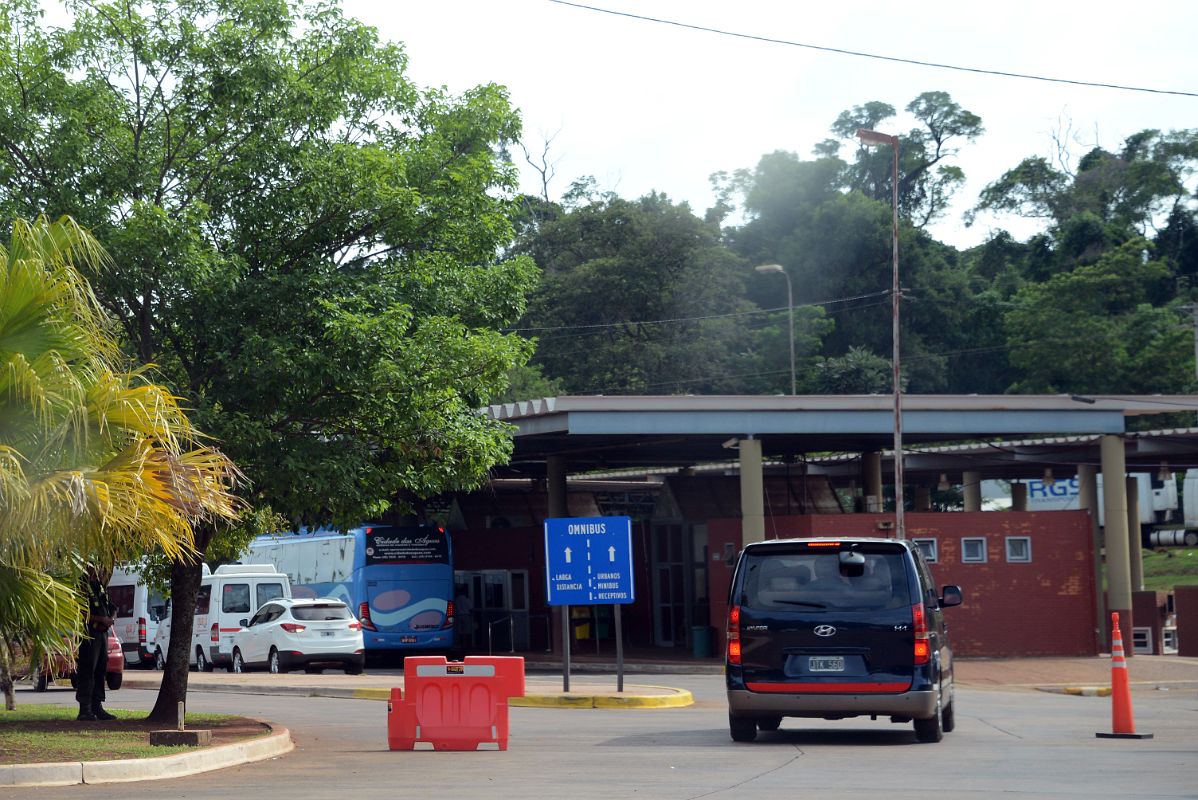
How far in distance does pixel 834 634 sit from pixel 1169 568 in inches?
2301

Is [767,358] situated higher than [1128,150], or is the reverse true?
[1128,150]

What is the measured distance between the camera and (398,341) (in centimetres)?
1627

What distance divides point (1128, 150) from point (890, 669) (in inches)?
3104

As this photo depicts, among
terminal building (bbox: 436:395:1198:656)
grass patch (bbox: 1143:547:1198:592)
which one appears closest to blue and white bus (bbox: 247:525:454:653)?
terminal building (bbox: 436:395:1198:656)

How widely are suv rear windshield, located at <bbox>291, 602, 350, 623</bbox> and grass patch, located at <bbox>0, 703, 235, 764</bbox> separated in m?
12.7

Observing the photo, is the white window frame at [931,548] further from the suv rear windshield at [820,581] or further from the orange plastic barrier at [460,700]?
the orange plastic barrier at [460,700]

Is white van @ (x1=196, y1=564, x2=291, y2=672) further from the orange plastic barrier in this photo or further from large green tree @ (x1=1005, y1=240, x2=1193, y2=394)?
large green tree @ (x1=1005, y1=240, x2=1193, y2=394)

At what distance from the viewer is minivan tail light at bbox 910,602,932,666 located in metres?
14.6

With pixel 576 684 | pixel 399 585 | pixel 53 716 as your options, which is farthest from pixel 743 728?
pixel 399 585

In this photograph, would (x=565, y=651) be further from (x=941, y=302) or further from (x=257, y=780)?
(x=941, y=302)

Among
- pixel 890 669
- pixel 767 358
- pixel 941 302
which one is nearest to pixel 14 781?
pixel 890 669

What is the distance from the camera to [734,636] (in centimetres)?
1500

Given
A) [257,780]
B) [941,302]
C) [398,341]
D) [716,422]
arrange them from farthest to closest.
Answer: [941,302], [716,422], [398,341], [257,780]

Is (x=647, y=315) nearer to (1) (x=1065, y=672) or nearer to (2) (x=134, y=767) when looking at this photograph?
(1) (x=1065, y=672)
